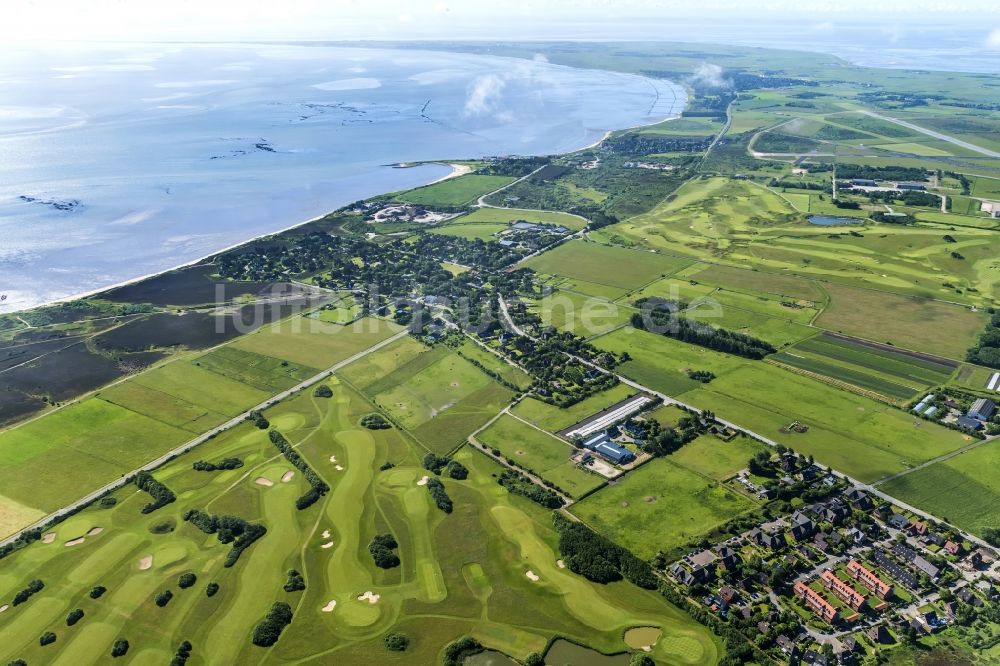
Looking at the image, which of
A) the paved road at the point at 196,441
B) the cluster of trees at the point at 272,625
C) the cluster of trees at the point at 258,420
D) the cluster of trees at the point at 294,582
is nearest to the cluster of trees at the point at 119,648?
the cluster of trees at the point at 272,625

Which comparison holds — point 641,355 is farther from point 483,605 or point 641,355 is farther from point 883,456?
point 483,605

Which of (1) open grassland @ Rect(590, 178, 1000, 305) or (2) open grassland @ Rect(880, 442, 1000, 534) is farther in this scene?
(1) open grassland @ Rect(590, 178, 1000, 305)

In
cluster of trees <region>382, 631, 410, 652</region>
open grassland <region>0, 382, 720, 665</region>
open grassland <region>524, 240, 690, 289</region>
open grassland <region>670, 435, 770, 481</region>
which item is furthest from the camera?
open grassland <region>524, 240, 690, 289</region>

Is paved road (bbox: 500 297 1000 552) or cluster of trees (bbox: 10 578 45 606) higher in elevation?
paved road (bbox: 500 297 1000 552)

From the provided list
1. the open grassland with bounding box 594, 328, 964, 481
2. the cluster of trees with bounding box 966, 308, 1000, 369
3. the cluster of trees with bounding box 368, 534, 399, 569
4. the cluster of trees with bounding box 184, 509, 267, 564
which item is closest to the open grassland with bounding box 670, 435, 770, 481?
the open grassland with bounding box 594, 328, 964, 481

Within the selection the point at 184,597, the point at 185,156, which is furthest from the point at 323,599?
the point at 185,156

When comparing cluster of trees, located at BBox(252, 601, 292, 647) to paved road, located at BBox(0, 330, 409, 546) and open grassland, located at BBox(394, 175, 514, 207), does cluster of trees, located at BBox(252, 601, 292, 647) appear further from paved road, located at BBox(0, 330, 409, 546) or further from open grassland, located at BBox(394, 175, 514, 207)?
open grassland, located at BBox(394, 175, 514, 207)

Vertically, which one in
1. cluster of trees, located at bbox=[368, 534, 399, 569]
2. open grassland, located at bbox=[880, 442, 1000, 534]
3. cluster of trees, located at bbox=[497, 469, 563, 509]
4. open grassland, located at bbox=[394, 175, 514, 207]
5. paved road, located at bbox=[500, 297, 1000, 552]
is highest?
open grassland, located at bbox=[394, 175, 514, 207]
